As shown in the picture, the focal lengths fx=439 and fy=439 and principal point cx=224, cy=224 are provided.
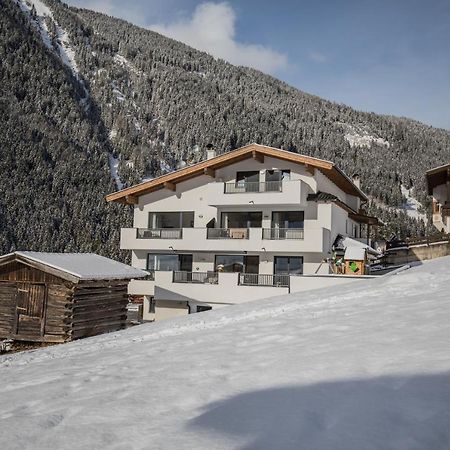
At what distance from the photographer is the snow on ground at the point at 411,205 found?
12190cm

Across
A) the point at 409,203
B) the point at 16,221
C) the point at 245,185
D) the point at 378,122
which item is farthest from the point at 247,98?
the point at 245,185

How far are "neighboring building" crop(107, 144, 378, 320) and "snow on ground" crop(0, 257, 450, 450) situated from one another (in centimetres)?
1498

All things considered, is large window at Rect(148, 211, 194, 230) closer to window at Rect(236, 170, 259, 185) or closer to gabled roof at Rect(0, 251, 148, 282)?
window at Rect(236, 170, 259, 185)

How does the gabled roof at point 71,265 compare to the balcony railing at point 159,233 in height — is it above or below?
below

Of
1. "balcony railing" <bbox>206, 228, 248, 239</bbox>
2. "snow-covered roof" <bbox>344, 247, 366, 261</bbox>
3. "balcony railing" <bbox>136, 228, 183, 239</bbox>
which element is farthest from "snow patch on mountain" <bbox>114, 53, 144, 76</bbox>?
Result: "snow-covered roof" <bbox>344, 247, 366, 261</bbox>

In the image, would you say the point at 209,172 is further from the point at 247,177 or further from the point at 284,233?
the point at 284,233

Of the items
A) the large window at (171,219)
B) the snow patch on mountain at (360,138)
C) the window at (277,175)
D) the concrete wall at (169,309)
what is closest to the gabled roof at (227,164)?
the window at (277,175)

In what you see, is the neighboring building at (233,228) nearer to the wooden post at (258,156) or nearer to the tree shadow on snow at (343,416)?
the wooden post at (258,156)

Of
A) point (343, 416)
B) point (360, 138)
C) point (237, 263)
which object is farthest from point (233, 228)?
point (360, 138)

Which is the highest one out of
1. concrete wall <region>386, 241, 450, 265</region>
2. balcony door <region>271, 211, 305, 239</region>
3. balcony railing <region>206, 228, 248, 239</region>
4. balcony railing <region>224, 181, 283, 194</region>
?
balcony railing <region>224, 181, 283, 194</region>

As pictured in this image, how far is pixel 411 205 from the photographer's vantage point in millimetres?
127375

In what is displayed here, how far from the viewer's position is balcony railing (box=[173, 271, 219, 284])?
1021 inches

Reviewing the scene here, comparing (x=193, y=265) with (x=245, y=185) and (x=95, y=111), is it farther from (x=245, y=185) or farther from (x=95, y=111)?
(x=95, y=111)

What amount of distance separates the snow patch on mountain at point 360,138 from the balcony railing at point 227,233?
142090mm
